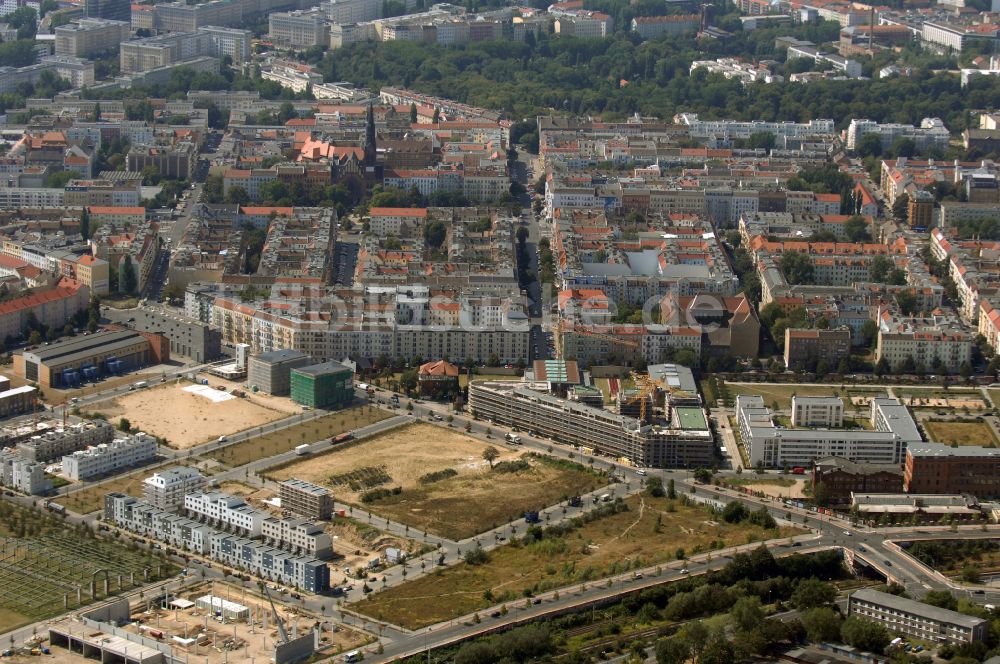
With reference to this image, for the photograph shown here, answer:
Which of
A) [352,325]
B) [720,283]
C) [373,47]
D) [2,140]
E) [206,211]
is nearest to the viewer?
[352,325]

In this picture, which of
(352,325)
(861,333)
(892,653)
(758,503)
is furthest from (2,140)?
(892,653)

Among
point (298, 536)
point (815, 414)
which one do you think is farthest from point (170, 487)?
point (815, 414)

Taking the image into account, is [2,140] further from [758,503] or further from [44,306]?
[758,503]

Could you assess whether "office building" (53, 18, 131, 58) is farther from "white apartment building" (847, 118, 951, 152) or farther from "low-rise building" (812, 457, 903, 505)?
"low-rise building" (812, 457, 903, 505)

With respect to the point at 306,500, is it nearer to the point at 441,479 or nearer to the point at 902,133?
the point at 441,479

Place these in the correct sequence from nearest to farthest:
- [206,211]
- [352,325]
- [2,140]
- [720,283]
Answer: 1. [352,325]
2. [720,283]
3. [206,211]
4. [2,140]
